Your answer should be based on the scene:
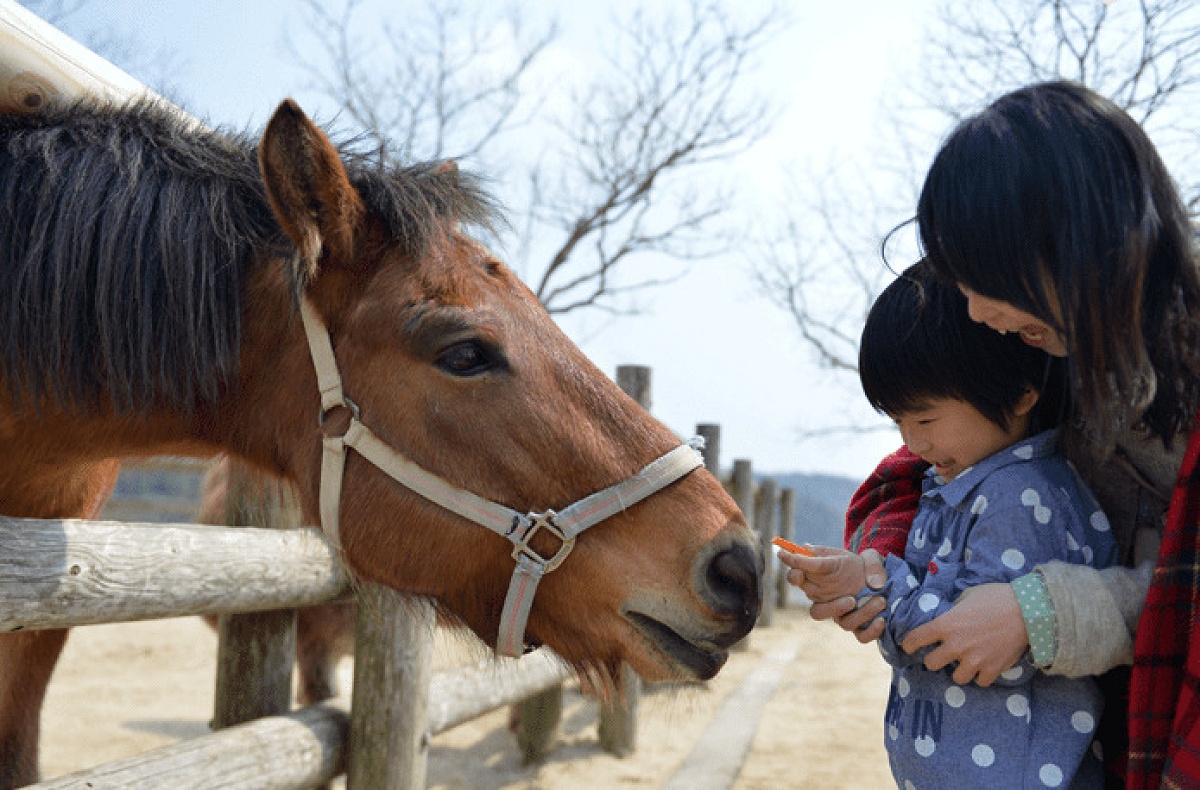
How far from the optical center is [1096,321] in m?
1.19

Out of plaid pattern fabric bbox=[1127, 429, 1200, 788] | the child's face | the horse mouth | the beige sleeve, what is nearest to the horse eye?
the horse mouth

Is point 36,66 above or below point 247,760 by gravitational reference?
above

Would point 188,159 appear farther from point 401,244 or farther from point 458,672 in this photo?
point 458,672

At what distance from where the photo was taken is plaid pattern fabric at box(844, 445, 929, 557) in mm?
1824

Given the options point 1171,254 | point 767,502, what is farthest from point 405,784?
point 767,502

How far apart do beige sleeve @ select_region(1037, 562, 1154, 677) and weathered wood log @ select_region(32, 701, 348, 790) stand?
79.2 inches

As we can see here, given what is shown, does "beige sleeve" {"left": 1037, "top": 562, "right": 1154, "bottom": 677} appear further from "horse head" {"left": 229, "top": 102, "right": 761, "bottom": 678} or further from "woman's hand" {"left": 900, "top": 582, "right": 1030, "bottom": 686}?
"horse head" {"left": 229, "top": 102, "right": 761, "bottom": 678}

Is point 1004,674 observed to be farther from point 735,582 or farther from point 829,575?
point 735,582

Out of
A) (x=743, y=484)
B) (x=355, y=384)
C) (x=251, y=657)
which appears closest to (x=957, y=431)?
(x=355, y=384)

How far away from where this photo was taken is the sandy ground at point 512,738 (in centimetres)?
480

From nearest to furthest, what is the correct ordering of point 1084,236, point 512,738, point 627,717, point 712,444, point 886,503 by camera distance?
point 1084,236 → point 886,503 → point 627,717 → point 512,738 → point 712,444

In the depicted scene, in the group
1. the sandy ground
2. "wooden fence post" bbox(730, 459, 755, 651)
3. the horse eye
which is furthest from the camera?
"wooden fence post" bbox(730, 459, 755, 651)

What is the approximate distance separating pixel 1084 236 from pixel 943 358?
1.36ft

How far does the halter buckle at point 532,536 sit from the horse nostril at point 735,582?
0.29 metres
